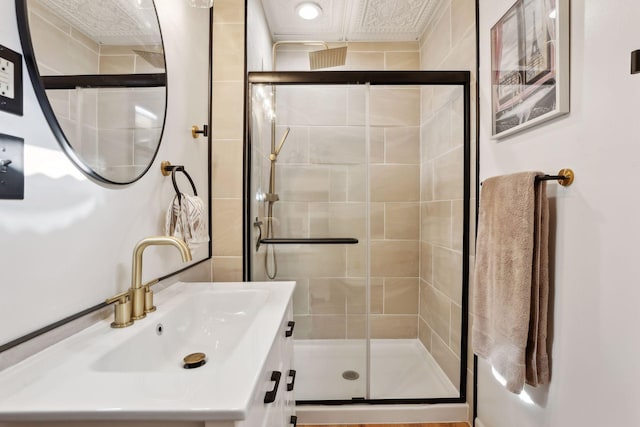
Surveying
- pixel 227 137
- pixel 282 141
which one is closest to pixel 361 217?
pixel 282 141

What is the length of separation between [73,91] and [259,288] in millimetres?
821

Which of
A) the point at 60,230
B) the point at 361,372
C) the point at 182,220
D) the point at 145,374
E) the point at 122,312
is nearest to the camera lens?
the point at 145,374

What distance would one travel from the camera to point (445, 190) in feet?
5.93

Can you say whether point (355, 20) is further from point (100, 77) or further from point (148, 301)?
point (148, 301)

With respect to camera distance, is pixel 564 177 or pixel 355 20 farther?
pixel 355 20

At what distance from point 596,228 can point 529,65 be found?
60 cm

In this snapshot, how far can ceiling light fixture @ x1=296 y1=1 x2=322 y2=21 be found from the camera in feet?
6.47

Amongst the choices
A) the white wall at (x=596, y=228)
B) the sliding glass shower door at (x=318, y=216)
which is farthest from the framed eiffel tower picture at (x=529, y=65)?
the sliding glass shower door at (x=318, y=216)

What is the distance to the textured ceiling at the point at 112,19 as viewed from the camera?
2.36 feet

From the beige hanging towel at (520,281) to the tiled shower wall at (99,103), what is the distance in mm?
1253

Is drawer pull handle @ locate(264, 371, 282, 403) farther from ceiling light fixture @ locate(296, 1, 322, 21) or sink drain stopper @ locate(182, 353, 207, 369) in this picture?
ceiling light fixture @ locate(296, 1, 322, 21)

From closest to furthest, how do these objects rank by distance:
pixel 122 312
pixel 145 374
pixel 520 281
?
pixel 145 374 < pixel 122 312 < pixel 520 281

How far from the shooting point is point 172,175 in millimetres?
1108

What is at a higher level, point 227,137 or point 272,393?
point 227,137
